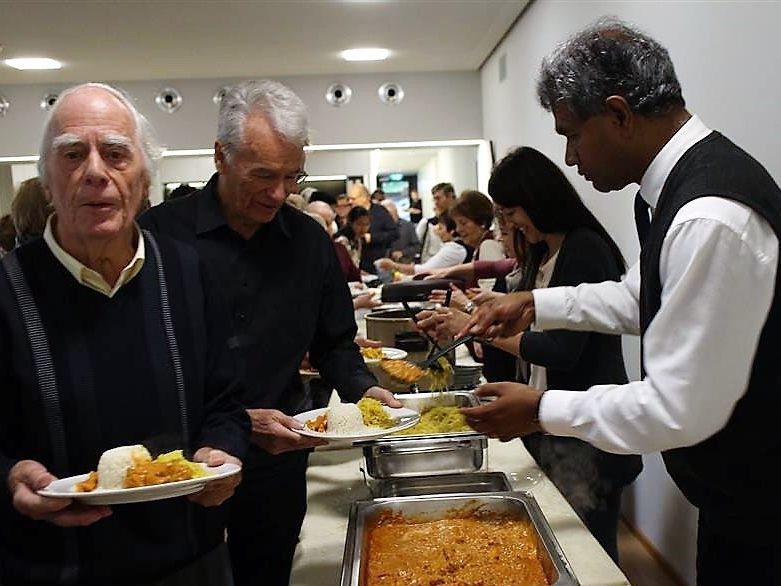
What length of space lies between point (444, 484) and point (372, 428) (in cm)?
20

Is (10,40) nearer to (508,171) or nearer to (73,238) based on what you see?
(508,171)

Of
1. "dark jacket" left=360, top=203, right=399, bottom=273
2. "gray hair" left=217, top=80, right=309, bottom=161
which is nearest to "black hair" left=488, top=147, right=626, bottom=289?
"gray hair" left=217, top=80, right=309, bottom=161

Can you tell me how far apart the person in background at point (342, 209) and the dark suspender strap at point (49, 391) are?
5.46 metres

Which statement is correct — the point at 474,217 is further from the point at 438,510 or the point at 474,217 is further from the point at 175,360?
the point at 175,360

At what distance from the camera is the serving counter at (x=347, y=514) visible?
3.95ft

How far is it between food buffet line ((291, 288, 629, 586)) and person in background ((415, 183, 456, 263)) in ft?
13.4

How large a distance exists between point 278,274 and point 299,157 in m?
0.24

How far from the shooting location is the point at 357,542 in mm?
1169

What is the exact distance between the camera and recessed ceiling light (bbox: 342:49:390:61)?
5.56m

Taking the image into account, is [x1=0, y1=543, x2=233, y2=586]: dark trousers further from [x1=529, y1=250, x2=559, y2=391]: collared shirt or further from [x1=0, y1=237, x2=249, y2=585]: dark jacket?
[x1=529, y1=250, x2=559, y2=391]: collared shirt

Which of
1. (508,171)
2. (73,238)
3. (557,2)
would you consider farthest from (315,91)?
(73,238)

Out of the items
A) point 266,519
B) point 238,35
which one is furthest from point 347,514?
point 238,35

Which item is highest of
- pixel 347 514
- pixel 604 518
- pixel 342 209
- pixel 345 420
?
pixel 342 209

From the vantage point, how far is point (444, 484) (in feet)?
4.64
